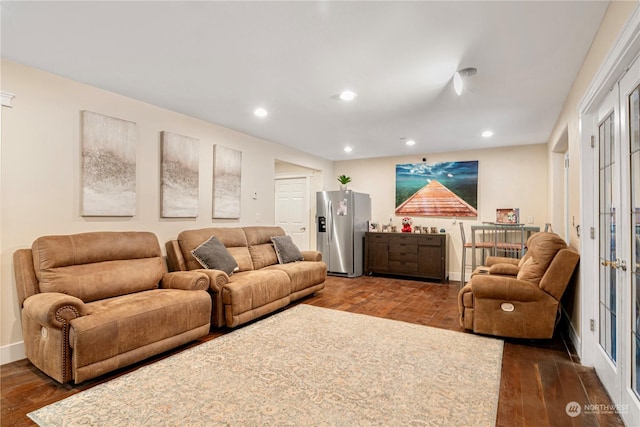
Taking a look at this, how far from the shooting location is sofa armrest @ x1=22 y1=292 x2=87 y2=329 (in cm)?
221

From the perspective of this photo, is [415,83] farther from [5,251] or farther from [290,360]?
[5,251]

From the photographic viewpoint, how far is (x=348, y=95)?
336cm

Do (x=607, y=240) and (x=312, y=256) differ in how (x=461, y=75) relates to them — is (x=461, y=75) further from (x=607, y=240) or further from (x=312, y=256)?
(x=312, y=256)

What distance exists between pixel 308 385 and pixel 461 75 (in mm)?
2751

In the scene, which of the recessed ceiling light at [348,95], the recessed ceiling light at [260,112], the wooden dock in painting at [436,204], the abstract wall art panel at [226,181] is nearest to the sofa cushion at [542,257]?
the recessed ceiling light at [348,95]

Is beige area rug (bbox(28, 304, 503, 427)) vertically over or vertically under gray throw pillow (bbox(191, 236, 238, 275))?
under

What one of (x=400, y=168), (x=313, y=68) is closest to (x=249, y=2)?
(x=313, y=68)

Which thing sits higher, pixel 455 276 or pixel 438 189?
pixel 438 189

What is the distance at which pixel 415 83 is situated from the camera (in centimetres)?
304

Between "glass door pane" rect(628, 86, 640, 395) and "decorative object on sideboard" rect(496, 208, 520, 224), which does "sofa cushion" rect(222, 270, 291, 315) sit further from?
"decorative object on sideboard" rect(496, 208, 520, 224)

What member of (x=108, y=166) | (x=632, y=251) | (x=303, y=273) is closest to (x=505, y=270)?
(x=632, y=251)

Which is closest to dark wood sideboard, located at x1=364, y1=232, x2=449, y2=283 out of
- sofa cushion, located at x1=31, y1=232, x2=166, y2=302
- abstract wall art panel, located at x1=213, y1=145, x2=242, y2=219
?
abstract wall art panel, located at x1=213, y1=145, x2=242, y2=219

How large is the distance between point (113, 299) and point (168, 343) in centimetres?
62

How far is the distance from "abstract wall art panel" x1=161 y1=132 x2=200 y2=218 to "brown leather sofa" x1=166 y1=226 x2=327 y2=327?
0.32 meters
